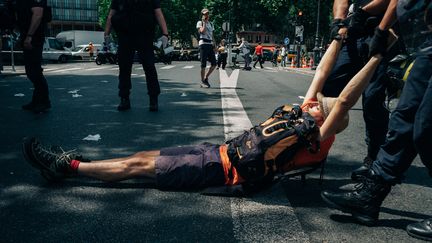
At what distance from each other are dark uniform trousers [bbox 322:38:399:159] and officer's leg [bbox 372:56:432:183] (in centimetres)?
83

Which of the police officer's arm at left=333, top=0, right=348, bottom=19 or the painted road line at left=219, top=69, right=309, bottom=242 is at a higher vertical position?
the police officer's arm at left=333, top=0, right=348, bottom=19

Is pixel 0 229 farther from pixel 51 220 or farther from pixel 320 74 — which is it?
pixel 320 74

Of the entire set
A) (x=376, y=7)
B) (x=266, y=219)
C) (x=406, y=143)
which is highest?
(x=376, y=7)

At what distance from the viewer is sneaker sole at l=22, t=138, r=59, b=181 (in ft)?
8.86

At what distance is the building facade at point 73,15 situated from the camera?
82438 mm

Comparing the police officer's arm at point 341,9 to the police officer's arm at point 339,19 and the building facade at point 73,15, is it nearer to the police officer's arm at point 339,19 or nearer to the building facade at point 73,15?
the police officer's arm at point 339,19

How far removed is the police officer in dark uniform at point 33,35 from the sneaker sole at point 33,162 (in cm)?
313

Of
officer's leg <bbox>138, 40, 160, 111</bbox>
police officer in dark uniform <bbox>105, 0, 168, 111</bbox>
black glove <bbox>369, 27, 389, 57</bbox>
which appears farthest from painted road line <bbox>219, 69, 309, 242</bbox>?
police officer in dark uniform <bbox>105, 0, 168, 111</bbox>

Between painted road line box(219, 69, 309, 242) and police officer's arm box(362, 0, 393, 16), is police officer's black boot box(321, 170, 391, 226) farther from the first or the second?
police officer's arm box(362, 0, 393, 16)

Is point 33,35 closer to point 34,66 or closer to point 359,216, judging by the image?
point 34,66

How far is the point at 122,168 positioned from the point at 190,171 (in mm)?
453

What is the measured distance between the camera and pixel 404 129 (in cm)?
222

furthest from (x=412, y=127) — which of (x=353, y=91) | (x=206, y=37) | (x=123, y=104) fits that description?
(x=206, y=37)

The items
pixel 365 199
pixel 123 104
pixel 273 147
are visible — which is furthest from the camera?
pixel 123 104
